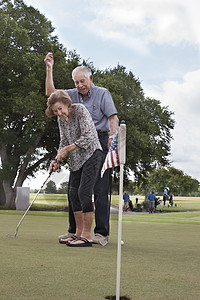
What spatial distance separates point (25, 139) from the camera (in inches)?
1008

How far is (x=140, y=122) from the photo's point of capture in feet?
117

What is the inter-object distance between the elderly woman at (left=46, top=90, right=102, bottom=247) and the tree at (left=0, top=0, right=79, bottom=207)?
728 inches

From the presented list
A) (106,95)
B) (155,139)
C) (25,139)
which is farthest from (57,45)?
(106,95)

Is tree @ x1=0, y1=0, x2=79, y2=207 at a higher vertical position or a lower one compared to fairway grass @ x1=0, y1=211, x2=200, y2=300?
higher

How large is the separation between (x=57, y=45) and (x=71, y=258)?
26.9 metres

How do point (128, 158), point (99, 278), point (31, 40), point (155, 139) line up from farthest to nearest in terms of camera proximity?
point (155, 139), point (128, 158), point (31, 40), point (99, 278)

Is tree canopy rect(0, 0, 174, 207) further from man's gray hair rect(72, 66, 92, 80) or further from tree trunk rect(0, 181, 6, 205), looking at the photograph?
man's gray hair rect(72, 66, 92, 80)

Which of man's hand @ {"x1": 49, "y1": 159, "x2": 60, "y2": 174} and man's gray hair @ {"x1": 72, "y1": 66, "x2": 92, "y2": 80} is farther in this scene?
man's gray hair @ {"x1": 72, "y1": 66, "x2": 92, "y2": 80}

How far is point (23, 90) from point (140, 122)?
13858 millimetres

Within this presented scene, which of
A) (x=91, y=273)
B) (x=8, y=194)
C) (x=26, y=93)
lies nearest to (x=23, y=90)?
(x=26, y=93)

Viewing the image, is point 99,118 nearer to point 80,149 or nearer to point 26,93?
point 80,149

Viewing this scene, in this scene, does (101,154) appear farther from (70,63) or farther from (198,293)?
(70,63)

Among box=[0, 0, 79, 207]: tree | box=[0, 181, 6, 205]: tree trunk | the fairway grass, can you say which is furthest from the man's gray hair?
box=[0, 181, 6, 205]: tree trunk

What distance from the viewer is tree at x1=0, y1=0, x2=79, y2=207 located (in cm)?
2394
